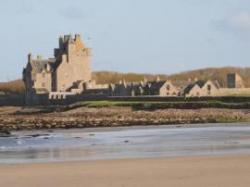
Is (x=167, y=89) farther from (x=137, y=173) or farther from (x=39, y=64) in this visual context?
(x=137, y=173)

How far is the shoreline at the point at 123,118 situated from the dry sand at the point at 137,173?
26.0 meters

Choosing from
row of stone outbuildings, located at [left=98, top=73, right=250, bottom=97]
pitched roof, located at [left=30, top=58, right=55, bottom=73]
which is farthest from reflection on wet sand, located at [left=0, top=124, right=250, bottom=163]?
pitched roof, located at [left=30, top=58, right=55, bottom=73]

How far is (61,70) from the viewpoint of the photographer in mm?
94562

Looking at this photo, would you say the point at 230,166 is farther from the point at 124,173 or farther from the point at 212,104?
the point at 212,104

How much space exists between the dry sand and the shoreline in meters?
26.0

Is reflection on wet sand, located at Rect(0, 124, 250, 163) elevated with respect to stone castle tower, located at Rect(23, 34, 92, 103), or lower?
lower

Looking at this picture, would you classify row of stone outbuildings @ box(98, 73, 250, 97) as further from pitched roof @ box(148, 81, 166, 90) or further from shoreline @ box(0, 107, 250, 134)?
shoreline @ box(0, 107, 250, 134)

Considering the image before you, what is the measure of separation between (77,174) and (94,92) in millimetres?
68978

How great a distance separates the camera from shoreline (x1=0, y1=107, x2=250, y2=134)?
49634 millimetres

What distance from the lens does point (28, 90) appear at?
3745 inches

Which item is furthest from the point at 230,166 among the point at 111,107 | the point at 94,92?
the point at 94,92

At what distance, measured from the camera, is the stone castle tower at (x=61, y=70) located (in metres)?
93.9

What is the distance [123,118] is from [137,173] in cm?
3964

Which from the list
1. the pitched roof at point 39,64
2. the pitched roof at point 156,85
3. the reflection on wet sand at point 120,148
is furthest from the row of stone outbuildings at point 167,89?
the reflection on wet sand at point 120,148
